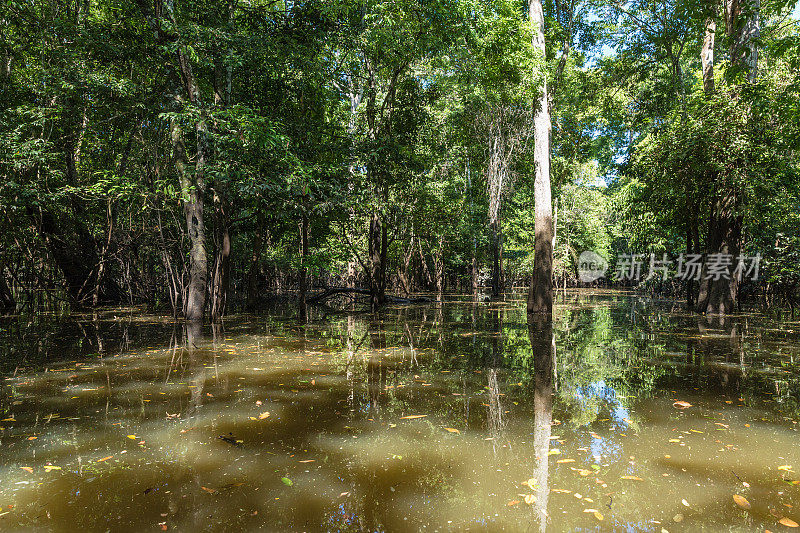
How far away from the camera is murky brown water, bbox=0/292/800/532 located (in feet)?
7.52

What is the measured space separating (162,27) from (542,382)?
911 centimetres

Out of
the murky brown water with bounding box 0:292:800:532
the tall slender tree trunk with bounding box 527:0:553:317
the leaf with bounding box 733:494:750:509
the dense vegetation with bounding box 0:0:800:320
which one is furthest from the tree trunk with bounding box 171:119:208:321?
the leaf with bounding box 733:494:750:509

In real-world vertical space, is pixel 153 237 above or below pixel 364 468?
above

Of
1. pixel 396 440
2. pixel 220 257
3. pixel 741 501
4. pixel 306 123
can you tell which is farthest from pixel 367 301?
pixel 741 501

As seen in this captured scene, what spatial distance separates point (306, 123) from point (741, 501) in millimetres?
11012

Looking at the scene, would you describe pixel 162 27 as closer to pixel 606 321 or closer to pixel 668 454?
pixel 668 454

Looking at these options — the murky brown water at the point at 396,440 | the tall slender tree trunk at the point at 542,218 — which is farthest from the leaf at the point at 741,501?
the tall slender tree trunk at the point at 542,218

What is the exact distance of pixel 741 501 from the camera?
94.8 inches

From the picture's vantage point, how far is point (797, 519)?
222 cm

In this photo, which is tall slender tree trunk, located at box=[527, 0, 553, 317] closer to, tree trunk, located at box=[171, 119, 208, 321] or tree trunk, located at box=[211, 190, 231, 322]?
tree trunk, located at box=[211, 190, 231, 322]

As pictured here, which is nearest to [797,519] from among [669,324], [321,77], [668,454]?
[668,454]

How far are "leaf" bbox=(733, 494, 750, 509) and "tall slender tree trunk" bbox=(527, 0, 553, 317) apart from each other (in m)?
9.55

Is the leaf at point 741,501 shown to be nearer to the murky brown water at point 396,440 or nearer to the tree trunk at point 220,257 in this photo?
the murky brown water at point 396,440

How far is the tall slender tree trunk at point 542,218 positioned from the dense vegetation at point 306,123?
0.57 ft
